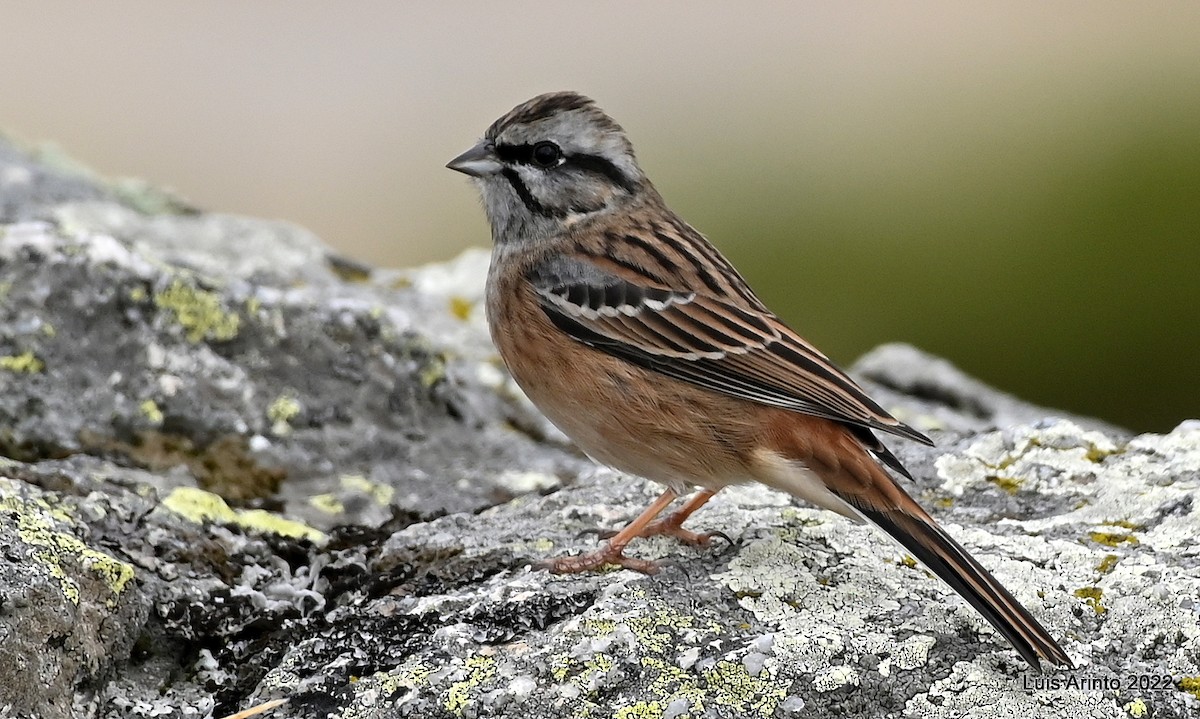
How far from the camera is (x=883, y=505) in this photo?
11.8 ft

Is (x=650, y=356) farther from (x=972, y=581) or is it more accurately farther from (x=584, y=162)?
(x=972, y=581)

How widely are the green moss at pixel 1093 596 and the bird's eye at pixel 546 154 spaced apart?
2.59m

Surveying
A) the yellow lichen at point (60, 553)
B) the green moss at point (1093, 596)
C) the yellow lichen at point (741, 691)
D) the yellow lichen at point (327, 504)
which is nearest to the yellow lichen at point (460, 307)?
the yellow lichen at point (327, 504)

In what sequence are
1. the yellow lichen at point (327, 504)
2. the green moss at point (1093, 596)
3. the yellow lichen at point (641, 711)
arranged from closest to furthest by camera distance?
the yellow lichen at point (641, 711) → the green moss at point (1093, 596) → the yellow lichen at point (327, 504)

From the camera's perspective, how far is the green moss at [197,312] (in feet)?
14.0

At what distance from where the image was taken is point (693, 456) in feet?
13.3

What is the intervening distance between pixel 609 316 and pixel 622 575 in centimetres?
120

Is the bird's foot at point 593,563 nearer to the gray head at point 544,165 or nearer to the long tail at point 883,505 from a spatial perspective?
the long tail at point 883,505

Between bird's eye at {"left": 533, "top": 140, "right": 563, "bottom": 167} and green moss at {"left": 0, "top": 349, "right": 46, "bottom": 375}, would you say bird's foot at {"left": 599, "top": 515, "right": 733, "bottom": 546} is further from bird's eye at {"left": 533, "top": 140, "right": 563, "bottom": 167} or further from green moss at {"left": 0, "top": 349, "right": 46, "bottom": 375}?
green moss at {"left": 0, "top": 349, "right": 46, "bottom": 375}

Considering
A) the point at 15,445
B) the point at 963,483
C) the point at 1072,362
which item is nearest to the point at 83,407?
the point at 15,445

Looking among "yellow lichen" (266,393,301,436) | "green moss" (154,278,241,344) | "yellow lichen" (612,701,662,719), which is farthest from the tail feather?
"green moss" (154,278,241,344)

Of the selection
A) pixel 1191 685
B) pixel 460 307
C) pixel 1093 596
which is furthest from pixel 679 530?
pixel 460 307

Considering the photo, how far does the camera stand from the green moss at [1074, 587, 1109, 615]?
3.28m

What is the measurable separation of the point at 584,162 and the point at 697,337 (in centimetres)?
107
